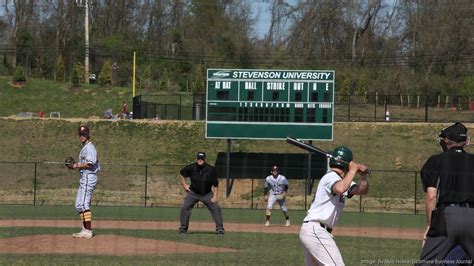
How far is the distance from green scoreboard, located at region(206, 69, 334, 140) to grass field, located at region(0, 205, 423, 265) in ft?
19.5

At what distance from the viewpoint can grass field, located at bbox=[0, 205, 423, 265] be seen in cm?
1195

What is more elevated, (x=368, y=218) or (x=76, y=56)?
(x=76, y=56)

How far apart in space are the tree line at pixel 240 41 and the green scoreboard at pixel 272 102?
1.20 meters

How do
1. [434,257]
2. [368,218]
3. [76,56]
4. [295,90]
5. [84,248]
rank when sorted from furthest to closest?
[76,56]
[295,90]
[368,218]
[84,248]
[434,257]

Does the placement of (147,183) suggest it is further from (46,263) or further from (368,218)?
(46,263)

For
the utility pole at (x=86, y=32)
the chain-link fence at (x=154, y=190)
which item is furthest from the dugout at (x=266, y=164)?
the utility pole at (x=86, y=32)

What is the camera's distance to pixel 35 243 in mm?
13812

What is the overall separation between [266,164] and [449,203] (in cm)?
3120

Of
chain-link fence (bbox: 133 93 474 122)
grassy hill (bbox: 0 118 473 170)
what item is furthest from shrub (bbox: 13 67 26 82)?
grassy hill (bbox: 0 118 473 170)

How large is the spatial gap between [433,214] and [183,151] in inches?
1322

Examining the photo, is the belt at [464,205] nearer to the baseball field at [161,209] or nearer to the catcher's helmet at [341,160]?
the catcher's helmet at [341,160]

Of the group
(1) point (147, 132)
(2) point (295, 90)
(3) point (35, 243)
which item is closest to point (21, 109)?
(1) point (147, 132)

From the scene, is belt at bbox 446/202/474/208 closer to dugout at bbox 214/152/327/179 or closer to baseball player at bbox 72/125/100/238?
baseball player at bbox 72/125/100/238

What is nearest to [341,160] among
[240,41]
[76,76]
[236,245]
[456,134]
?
[456,134]
